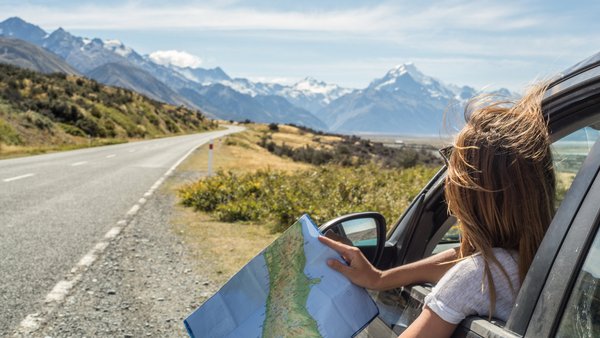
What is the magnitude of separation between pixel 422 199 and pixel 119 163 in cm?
2087

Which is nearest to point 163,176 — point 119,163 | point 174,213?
point 119,163

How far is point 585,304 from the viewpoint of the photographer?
4.28 ft

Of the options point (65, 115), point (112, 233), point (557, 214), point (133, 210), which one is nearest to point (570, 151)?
point (557, 214)

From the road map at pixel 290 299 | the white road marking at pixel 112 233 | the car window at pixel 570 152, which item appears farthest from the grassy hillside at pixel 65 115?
the car window at pixel 570 152

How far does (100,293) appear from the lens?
18.2 feet

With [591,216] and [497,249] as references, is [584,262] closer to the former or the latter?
[591,216]

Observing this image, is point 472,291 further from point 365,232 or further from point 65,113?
point 65,113

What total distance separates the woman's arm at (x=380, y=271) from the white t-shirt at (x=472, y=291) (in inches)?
11.7

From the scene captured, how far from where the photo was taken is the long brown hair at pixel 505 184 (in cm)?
154

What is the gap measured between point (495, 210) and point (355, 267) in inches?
19.3

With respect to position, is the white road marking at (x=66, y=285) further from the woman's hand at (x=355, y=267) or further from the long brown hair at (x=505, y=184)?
the long brown hair at (x=505, y=184)

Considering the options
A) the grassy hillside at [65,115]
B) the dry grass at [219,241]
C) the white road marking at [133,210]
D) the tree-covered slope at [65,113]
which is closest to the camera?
the dry grass at [219,241]

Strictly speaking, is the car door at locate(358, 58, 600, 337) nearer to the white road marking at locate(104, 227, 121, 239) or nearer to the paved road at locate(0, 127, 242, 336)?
the paved road at locate(0, 127, 242, 336)

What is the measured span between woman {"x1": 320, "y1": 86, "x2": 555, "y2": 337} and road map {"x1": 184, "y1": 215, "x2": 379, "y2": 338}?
0.29 m
